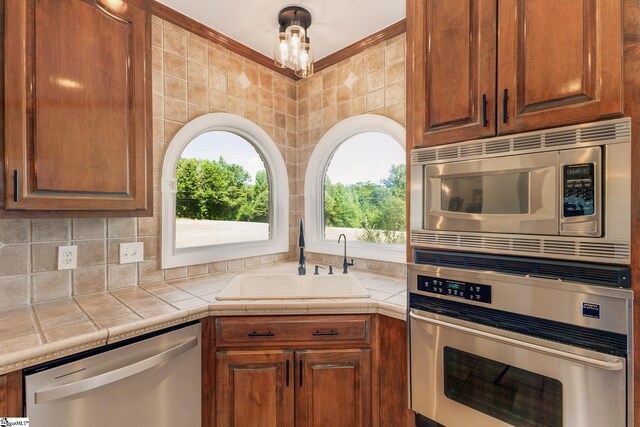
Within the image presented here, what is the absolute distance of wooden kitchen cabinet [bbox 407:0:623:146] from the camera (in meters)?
0.95

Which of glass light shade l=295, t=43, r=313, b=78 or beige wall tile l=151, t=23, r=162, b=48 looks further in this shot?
beige wall tile l=151, t=23, r=162, b=48

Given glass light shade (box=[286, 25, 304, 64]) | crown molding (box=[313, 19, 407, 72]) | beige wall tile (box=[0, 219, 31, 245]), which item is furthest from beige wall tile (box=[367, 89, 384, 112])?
beige wall tile (box=[0, 219, 31, 245])

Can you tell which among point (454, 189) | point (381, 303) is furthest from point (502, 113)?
point (381, 303)

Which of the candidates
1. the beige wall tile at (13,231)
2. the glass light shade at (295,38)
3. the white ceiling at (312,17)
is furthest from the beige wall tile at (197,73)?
the beige wall tile at (13,231)

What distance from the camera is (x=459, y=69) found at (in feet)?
4.02

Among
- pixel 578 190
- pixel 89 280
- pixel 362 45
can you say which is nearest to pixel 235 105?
pixel 362 45

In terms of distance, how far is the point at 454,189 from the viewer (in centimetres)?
124

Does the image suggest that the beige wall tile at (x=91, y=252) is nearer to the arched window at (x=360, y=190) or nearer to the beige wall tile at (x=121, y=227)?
the beige wall tile at (x=121, y=227)

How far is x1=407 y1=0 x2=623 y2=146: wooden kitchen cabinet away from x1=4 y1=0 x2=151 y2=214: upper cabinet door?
1.32 metres

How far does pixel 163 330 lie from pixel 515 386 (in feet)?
4.72

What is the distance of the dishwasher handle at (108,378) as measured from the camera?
1.00 metres

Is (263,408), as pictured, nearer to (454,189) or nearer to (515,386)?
(515,386)

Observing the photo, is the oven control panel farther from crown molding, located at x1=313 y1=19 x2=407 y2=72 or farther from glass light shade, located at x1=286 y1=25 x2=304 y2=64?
crown molding, located at x1=313 y1=19 x2=407 y2=72

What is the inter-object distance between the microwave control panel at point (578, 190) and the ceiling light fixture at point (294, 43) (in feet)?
4.49
